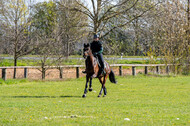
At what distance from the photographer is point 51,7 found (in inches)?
1125

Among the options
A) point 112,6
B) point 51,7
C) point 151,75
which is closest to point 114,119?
point 112,6

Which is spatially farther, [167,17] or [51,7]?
[167,17]

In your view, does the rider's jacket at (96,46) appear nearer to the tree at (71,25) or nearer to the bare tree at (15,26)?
the tree at (71,25)

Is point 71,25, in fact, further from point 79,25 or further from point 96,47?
point 96,47

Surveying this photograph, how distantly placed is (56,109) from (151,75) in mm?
20845

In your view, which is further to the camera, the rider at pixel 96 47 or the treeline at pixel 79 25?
the treeline at pixel 79 25

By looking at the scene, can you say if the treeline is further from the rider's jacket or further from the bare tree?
the rider's jacket

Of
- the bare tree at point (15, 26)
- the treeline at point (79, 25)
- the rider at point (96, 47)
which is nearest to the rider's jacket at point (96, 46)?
the rider at point (96, 47)

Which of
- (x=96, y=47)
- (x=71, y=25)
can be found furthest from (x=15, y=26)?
(x=96, y=47)

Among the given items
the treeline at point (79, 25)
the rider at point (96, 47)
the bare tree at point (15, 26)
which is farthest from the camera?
the bare tree at point (15, 26)

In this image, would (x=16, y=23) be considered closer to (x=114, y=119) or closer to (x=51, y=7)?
(x=51, y=7)

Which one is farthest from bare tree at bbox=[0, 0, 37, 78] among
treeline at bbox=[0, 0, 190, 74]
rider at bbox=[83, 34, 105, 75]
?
rider at bbox=[83, 34, 105, 75]

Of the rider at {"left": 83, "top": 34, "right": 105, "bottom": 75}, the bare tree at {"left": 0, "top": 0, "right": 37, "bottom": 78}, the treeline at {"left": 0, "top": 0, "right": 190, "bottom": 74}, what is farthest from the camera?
the bare tree at {"left": 0, "top": 0, "right": 37, "bottom": 78}

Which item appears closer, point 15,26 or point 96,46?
point 96,46
